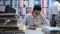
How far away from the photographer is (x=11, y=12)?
6.53 feet

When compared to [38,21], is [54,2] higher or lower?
higher

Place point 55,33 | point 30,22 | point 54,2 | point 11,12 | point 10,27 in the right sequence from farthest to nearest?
point 54,2 → point 30,22 → point 11,12 → point 10,27 → point 55,33

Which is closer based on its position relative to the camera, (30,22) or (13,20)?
(13,20)

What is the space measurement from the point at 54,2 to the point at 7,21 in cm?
298

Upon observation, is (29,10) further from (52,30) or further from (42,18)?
(52,30)

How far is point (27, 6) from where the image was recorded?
4602mm

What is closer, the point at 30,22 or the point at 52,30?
the point at 52,30

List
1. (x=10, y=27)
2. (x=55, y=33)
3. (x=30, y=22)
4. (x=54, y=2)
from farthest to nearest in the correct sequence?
(x=54, y=2)
(x=30, y=22)
(x=10, y=27)
(x=55, y=33)

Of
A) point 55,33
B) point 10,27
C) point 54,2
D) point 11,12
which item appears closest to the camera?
point 55,33

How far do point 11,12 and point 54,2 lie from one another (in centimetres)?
282

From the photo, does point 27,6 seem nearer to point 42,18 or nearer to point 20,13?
point 20,13

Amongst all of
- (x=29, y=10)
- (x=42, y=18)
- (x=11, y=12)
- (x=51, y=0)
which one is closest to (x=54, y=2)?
(x=51, y=0)

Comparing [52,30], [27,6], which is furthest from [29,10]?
[52,30]

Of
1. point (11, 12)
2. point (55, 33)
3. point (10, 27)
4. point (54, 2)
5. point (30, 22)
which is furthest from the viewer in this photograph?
point (54, 2)
